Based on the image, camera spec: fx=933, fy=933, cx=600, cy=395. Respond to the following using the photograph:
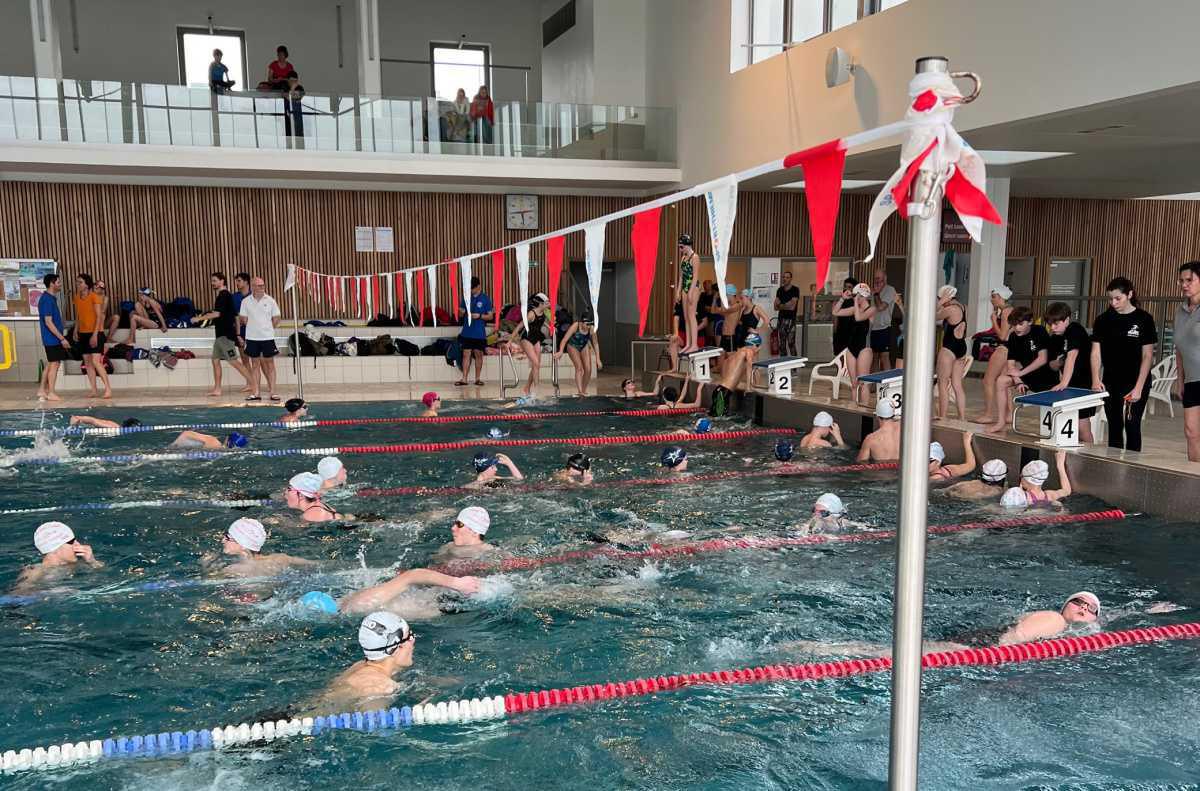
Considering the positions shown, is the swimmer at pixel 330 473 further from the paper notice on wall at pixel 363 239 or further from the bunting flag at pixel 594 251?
the paper notice on wall at pixel 363 239

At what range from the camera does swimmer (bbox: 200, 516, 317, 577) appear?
567 cm

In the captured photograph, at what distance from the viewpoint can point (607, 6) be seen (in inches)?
690

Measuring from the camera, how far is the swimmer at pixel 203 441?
9.43 m

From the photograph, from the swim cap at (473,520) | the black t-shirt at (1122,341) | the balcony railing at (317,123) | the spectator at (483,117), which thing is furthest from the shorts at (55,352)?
the black t-shirt at (1122,341)

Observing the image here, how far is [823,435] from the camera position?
988 cm

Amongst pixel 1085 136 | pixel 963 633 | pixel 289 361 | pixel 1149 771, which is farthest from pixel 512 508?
pixel 289 361

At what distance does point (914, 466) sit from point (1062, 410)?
6.93m

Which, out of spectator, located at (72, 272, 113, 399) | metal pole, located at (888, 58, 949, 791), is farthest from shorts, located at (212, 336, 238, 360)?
metal pole, located at (888, 58, 949, 791)

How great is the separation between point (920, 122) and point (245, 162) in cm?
1446

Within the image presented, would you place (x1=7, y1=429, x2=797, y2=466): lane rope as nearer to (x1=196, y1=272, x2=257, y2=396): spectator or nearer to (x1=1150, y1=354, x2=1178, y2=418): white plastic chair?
(x1=196, y1=272, x2=257, y2=396): spectator

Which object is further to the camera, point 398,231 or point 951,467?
point 398,231

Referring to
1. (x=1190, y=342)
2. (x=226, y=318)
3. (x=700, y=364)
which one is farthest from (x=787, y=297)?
(x=1190, y=342)

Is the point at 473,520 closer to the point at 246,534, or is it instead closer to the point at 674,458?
the point at 246,534

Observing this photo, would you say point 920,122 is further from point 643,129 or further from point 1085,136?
point 643,129
